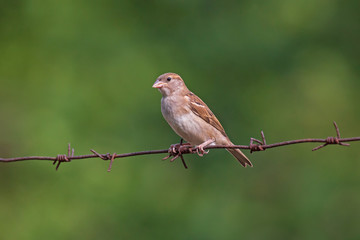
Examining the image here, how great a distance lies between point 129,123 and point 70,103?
1044 millimetres

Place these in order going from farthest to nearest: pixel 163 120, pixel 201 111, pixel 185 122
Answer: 1. pixel 163 120
2. pixel 201 111
3. pixel 185 122

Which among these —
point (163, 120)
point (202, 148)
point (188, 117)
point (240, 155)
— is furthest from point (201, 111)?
point (163, 120)

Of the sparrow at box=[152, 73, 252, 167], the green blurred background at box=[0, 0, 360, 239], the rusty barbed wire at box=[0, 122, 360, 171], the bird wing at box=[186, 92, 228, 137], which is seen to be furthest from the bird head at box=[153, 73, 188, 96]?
the green blurred background at box=[0, 0, 360, 239]

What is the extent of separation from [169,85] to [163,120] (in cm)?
449

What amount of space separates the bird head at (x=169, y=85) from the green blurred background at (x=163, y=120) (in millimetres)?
3406

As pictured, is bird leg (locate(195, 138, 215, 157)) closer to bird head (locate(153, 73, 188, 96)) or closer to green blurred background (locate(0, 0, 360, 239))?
bird head (locate(153, 73, 188, 96))

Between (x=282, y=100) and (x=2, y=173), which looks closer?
(x=2, y=173)

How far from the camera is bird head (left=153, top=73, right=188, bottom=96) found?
623 cm

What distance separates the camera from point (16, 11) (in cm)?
1228

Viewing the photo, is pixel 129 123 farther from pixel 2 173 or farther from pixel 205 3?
pixel 205 3

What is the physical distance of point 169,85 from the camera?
6.30 metres

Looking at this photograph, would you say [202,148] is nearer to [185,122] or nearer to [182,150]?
[182,150]

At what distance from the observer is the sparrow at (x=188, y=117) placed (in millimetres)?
6012

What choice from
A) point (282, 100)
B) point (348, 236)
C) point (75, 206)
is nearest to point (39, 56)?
point (75, 206)
